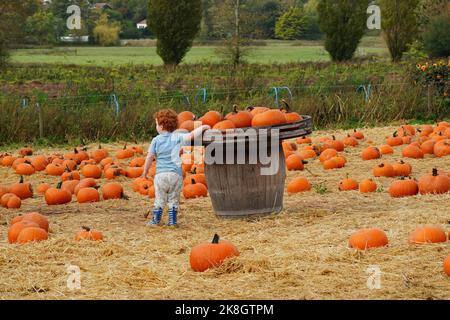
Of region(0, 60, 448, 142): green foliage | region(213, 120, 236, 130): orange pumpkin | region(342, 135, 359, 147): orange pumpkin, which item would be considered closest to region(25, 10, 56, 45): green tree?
region(0, 60, 448, 142): green foliage

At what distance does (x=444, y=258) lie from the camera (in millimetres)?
5863

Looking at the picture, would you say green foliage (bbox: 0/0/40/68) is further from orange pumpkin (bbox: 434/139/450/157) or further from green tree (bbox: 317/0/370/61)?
orange pumpkin (bbox: 434/139/450/157)

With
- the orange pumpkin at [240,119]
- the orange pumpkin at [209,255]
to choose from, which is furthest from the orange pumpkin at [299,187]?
the orange pumpkin at [209,255]

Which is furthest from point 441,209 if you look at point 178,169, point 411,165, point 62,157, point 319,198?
point 62,157

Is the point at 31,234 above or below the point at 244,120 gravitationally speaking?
below

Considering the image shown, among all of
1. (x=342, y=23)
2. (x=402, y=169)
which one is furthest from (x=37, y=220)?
(x=342, y=23)

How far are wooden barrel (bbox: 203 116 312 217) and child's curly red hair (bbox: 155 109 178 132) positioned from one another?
1.15 feet

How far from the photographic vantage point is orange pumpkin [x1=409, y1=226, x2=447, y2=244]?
6.27 m

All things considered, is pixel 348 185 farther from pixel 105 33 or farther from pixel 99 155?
pixel 105 33

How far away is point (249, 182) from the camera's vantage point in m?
8.09

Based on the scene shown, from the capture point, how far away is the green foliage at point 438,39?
36.3 m

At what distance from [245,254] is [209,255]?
507 millimetres
